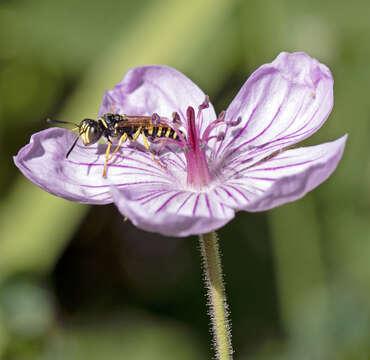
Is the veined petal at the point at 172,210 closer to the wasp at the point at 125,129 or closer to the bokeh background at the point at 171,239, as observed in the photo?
the wasp at the point at 125,129

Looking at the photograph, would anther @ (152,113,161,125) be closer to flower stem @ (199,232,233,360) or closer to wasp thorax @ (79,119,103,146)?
wasp thorax @ (79,119,103,146)

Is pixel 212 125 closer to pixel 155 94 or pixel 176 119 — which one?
pixel 176 119

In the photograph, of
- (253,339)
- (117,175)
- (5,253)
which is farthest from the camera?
(253,339)

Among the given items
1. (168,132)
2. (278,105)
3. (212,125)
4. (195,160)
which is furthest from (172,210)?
(278,105)

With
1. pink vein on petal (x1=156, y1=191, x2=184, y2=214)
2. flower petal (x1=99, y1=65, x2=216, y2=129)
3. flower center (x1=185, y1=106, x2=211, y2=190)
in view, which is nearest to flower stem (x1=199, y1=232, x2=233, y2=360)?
pink vein on petal (x1=156, y1=191, x2=184, y2=214)

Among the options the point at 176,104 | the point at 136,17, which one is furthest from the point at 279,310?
the point at 136,17

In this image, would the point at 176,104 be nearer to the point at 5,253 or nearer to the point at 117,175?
the point at 117,175
